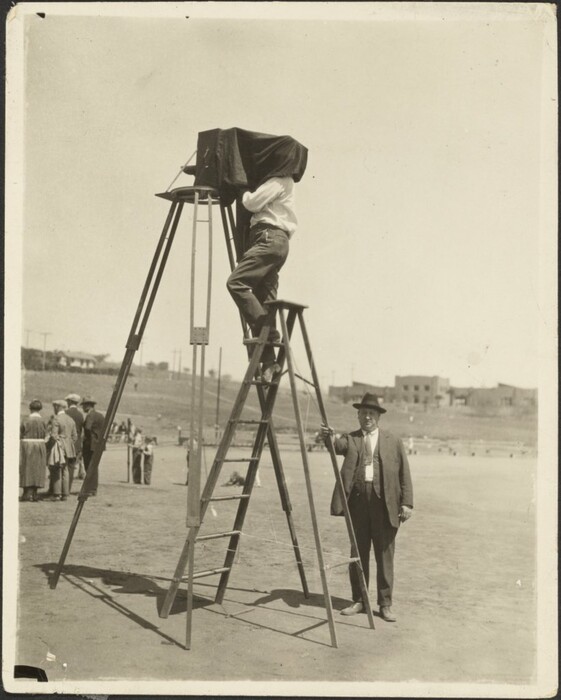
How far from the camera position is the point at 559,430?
5922 mm

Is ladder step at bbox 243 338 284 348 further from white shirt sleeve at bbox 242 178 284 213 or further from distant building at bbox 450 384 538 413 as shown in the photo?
distant building at bbox 450 384 538 413

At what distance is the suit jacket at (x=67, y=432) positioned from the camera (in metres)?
12.1

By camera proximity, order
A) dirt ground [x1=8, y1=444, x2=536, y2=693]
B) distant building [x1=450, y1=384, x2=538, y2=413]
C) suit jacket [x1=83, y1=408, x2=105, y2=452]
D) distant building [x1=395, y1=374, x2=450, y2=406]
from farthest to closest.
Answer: distant building [x1=395, y1=374, x2=450, y2=406]
distant building [x1=450, y1=384, x2=538, y2=413]
suit jacket [x1=83, y1=408, x2=105, y2=452]
dirt ground [x1=8, y1=444, x2=536, y2=693]

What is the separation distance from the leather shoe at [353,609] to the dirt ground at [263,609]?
0.14 metres

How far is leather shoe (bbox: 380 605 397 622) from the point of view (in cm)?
614

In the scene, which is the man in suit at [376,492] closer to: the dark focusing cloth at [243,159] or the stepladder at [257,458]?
the stepladder at [257,458]

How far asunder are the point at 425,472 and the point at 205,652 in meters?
17.5

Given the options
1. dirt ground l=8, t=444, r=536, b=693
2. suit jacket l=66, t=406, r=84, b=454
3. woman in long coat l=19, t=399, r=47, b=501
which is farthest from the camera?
suit jacket l=66, t=406, r=84, b=454

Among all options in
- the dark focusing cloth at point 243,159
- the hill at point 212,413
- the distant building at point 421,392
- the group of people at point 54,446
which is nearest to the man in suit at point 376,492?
the dark focusing cloth at point 243,159

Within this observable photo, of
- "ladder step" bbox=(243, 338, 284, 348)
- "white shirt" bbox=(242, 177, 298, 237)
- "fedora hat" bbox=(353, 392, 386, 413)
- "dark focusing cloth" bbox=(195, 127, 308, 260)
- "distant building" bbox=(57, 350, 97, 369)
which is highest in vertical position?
"dark focusing cloth" bbox=(195, 127, 308, 260)

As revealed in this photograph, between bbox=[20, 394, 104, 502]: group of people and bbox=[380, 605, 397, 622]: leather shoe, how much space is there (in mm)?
6378

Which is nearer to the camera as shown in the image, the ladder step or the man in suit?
the ladder step

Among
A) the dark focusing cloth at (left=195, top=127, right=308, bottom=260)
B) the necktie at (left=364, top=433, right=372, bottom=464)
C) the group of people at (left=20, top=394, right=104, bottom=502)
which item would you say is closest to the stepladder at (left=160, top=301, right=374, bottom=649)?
the necktie at (left=364, top=433, right=372, bottom=464)

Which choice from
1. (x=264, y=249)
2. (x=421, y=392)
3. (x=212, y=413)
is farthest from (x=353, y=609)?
(x=421, y=392)
